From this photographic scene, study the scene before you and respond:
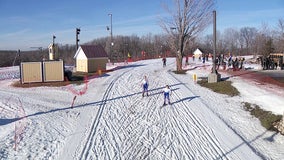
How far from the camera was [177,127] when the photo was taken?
1496cm

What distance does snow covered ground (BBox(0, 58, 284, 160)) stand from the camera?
11812 millimetres

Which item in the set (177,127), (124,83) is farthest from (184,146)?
(124,83)

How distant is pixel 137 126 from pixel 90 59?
25.9m

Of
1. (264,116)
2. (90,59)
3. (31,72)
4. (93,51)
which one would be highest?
(93,51)

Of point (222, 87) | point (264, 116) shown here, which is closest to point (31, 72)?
point (222, 87)

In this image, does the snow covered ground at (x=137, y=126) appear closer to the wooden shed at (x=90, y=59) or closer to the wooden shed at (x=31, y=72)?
the wooden shed at (x=31, y=72)

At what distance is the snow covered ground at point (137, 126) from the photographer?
38.8 ft

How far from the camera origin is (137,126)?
1523 cm

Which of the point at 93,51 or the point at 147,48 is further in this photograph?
the point at 147,48

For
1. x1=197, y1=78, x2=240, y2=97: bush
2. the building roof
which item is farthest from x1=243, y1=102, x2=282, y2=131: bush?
the building roof

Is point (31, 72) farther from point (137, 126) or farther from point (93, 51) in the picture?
point (137, 126)

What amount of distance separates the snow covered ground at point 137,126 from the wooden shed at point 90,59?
15.5m

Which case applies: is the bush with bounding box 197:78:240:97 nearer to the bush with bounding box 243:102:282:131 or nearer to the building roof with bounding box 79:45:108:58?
the bush with bounding box 243:102:282:131

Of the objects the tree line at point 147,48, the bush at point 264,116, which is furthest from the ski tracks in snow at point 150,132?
the tree line at point 147,48
